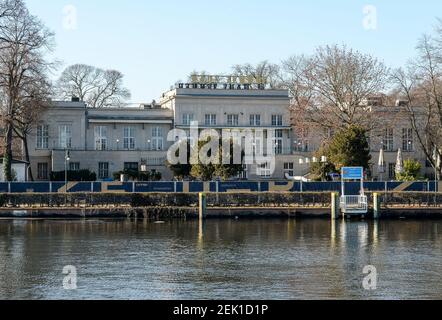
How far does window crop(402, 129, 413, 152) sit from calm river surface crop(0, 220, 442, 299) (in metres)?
37.6

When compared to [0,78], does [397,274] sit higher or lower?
lower

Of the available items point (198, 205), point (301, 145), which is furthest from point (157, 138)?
point (198, 205)

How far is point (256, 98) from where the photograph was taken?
3962 inches

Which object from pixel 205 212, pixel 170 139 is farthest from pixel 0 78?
pixel 170 139

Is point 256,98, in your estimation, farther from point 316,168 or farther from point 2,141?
point 2,141

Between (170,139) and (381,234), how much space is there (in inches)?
1982

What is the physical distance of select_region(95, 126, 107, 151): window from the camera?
98.9 meters

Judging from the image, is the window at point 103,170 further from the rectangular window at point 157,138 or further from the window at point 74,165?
the rectangular window at point 157,138

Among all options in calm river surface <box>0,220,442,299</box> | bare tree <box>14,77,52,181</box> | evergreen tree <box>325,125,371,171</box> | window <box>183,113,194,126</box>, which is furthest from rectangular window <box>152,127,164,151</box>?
calm river surface <box>0,220,442,299</box>

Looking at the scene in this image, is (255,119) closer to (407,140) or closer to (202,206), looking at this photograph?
(407,140)

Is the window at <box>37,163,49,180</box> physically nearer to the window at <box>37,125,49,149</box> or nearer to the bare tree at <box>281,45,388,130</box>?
the window at <box>37,125,49,149</box>

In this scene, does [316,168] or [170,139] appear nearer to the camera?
[316,168]

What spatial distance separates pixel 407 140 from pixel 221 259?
62.1 m
